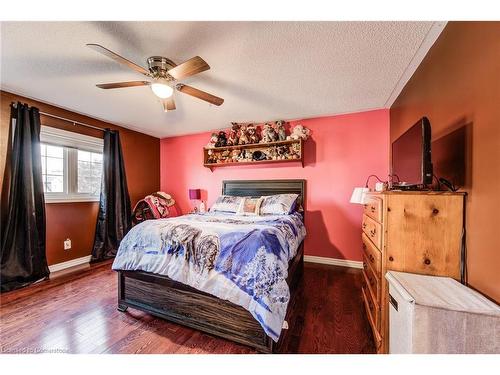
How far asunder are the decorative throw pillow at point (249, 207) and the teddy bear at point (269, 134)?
106cm

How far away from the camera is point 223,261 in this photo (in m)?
1.50

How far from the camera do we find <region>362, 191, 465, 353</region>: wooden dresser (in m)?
1.18

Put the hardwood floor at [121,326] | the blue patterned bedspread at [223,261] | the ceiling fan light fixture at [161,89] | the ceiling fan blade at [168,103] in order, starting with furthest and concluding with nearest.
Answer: the ceiling fan blade at [168,103], the ceiling fan light fixture at [161,89], the hardwood floor at [121,326], the blue patterned bedspread at [223,261]

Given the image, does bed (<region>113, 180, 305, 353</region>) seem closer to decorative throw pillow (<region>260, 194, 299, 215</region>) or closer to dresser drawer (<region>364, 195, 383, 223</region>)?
dresser drawer (<region>364, 195, 383, 223</region>)

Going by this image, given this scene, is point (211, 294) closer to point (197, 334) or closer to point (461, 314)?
point (197, 334)

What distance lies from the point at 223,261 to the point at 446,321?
4.04 feet

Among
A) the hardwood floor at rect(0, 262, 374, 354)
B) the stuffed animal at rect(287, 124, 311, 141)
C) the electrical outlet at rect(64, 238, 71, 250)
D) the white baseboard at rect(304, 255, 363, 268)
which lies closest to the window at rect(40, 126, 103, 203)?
the electrical outlet at rect(64, 238, 71, 250)

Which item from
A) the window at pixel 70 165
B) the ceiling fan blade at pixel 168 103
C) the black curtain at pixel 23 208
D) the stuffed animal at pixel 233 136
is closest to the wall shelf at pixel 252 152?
the stuffed animal at pixel 233 136

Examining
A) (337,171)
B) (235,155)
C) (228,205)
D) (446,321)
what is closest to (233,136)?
(235,155)

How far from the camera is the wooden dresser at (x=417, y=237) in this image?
1.18 metres

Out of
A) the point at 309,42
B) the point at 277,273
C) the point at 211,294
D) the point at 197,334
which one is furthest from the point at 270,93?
the point at 197,334

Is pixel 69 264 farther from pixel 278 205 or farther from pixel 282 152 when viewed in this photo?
pixel 282 152

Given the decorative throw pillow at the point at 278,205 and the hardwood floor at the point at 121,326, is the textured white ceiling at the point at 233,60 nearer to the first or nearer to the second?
the decorative throw pillow at the point at 278,205
